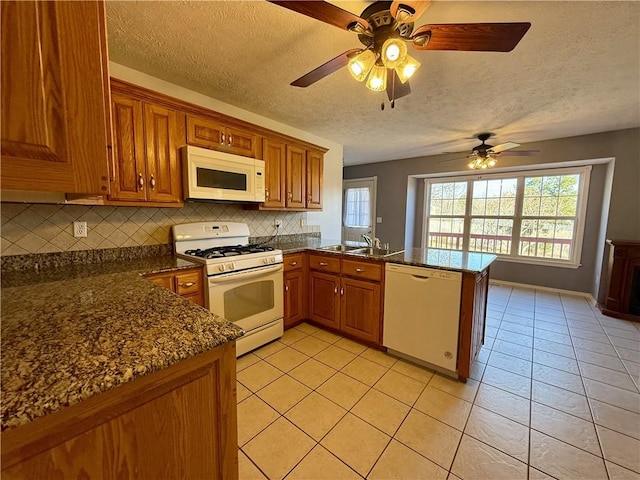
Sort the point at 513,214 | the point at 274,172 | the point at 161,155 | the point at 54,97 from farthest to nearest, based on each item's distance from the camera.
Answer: the point at 513,214 < the point at 274,172 < the point at 161,155 < the point at 54,97

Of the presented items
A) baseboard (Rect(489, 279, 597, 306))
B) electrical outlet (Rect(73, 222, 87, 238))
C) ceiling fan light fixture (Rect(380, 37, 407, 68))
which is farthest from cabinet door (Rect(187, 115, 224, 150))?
baseboard (Rect(489, 279, 597, 306))

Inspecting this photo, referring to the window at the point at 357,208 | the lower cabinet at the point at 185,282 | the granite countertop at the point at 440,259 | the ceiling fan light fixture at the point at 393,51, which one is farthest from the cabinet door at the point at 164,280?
the window at the point at 357,208

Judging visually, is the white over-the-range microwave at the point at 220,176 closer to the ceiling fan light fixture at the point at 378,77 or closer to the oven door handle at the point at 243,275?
the oven door handle at the point at 243,275

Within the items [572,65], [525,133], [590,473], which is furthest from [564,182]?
[590,473]

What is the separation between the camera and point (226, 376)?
85cm

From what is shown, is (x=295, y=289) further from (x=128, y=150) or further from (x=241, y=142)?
(x=128, y=150)

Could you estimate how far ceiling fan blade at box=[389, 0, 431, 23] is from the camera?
108cm

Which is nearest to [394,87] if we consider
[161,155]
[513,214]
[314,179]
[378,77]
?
[378,77]

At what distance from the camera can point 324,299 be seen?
279 centimetres

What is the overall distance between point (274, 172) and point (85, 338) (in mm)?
2365

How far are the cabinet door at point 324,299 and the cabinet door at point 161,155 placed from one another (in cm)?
156

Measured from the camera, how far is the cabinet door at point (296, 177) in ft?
9.94

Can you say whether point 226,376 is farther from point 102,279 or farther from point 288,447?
point 102,279

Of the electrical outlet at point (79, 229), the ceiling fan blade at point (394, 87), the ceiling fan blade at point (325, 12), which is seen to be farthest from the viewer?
the electrical outlet at point (79, 229)
